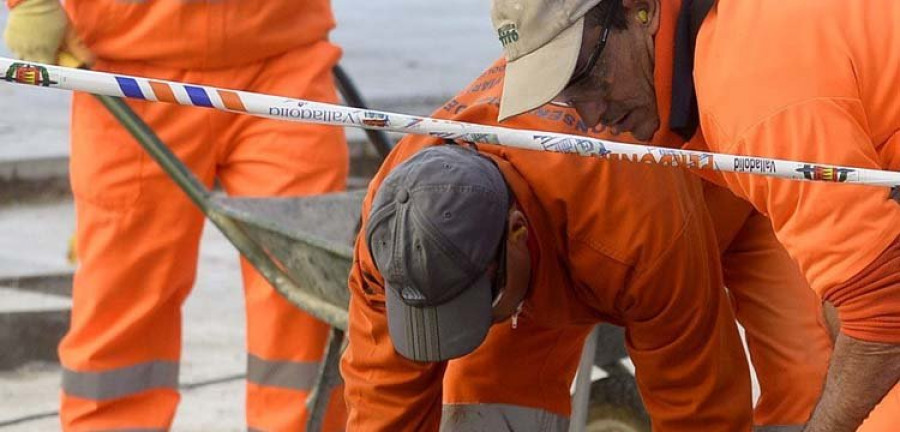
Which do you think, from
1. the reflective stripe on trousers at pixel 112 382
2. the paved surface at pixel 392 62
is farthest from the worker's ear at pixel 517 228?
the paved surface at pixel 392 62

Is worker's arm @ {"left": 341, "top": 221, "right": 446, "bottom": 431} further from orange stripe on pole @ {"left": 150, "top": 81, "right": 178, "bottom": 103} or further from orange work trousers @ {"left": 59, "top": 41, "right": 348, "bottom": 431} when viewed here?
orange work trousers @ {"left": 59, "top": 41, "right": 348, "bottom": 431}

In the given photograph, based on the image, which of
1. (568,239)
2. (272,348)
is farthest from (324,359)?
(568,239)

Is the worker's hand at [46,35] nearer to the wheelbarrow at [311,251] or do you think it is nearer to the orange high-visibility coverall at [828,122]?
the wheelbarrow at [311,251]

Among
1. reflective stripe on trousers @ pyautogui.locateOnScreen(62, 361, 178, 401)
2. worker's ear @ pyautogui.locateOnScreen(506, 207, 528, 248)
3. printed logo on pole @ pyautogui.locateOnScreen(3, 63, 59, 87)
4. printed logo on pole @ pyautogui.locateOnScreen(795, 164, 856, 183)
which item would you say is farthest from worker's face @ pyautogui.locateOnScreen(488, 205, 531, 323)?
reflective stripe on trousers @ pyautogui.locateOnScreen(62, 361, 178, 401)

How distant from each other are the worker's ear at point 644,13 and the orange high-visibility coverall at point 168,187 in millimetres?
1508

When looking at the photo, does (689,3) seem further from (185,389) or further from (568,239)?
(185,389)

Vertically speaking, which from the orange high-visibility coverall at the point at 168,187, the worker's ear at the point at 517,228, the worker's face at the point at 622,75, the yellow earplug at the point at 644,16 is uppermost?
the yellow earplug at the point at 644,16

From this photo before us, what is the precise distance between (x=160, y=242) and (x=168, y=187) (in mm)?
129

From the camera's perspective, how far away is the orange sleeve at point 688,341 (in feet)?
9.77

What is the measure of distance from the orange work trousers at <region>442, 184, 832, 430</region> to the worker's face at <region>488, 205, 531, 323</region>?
286mm

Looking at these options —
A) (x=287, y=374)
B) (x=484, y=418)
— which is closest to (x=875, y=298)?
(x=484, y=418)

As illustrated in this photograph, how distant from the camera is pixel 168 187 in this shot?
4047mm

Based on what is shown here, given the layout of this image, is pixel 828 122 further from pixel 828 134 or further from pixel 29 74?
pixel 29 74

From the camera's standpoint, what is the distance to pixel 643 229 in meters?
2.92
